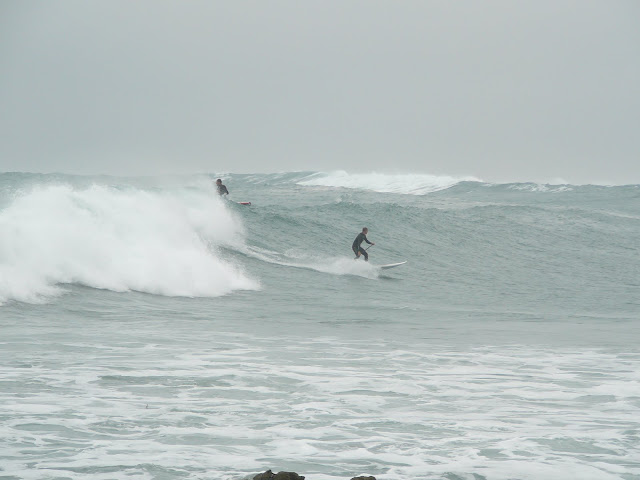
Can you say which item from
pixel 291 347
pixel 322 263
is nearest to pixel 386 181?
pixel 322 263

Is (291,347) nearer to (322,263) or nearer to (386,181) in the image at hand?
(322,263)

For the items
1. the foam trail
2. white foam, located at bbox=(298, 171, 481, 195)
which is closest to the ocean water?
the foam trail

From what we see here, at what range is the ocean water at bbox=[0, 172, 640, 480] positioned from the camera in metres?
6.26

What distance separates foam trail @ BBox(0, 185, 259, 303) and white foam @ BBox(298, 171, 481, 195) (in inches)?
1583

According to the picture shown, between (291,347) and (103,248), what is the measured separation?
25.1 ft

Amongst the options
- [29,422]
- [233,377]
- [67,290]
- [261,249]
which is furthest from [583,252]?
[29,422]

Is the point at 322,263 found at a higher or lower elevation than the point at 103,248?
lower

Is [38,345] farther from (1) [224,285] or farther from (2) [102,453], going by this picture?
(1) [224,285]

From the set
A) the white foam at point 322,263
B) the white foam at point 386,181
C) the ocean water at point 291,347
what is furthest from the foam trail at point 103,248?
the white foam at point 386,181

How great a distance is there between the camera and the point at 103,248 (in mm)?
17344

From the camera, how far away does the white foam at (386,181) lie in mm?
61781

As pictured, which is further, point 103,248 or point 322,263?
point 322,263

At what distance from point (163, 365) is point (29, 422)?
103 inches

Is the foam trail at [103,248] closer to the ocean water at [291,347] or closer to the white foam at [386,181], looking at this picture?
the ocean water at [291,347]
